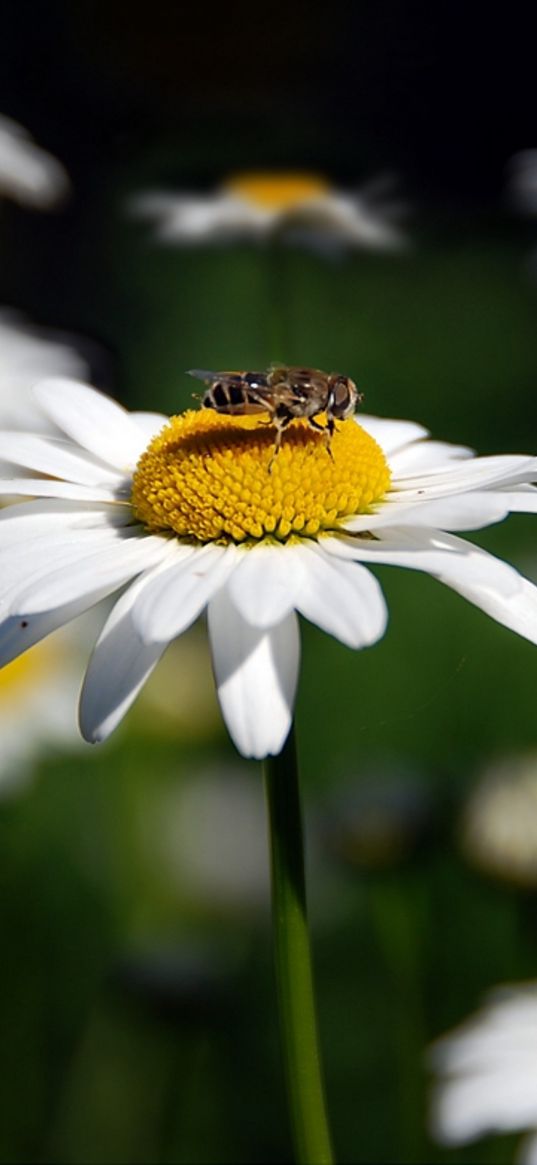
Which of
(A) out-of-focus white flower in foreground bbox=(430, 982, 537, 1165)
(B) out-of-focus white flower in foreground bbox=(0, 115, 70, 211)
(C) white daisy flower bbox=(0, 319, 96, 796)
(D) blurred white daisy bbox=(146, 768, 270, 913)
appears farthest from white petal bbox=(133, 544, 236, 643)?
(B) out-of-focus white flower in foreground bbox=(0, 115, 70, 211)

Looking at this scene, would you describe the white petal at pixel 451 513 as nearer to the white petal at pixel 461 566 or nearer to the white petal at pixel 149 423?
the white petal at pixel 461 566

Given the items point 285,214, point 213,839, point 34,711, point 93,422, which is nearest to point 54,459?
point 93,422

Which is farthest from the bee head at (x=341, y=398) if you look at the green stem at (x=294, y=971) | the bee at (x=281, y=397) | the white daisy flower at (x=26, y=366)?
the white daisy flower at (x=26, y=366)

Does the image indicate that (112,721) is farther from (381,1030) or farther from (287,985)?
(381,1030)

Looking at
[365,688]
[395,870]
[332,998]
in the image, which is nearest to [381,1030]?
[332,998]

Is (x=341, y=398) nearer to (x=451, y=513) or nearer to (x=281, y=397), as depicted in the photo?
(x=281, y=397)
